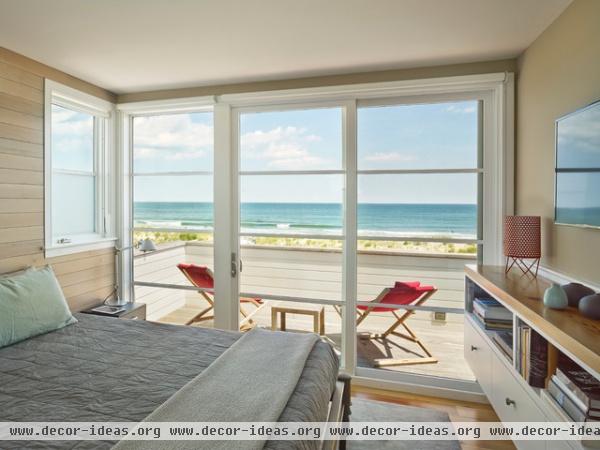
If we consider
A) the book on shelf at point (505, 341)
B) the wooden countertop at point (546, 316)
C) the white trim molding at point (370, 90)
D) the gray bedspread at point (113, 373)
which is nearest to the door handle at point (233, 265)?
the gray bedspread at point (113, 373)

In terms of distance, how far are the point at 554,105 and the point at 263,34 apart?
6.13ft

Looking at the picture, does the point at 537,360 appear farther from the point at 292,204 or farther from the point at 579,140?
the point at 292,204

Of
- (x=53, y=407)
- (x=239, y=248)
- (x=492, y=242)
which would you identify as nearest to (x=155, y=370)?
(x=53, y=407)

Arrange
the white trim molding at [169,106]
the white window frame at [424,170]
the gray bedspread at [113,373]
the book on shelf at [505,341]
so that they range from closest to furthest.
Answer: the gray bedspread at [113,373], the book on shelf at [505,341], the white window frame at [424,170], the white trim molding at [169,106]

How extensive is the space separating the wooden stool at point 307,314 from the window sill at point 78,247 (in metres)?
1.79

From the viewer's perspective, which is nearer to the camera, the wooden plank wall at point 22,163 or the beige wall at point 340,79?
the wooden plank wall at point 22,163

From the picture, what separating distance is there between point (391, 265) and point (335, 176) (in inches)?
36.1

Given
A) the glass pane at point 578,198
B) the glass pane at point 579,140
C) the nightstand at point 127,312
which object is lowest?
the nightstand at point 127,312

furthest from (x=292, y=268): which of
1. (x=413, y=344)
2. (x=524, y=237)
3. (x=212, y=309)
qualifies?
(x=524, y=237)

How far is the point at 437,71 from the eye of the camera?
→ 2754 millimetres

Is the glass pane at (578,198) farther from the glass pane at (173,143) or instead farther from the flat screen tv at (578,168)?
the glass pane at (173,143)

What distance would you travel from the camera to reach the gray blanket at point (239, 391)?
1176 mm

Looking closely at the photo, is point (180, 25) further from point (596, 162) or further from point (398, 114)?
point (596, 162)

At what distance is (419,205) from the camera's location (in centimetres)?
289
